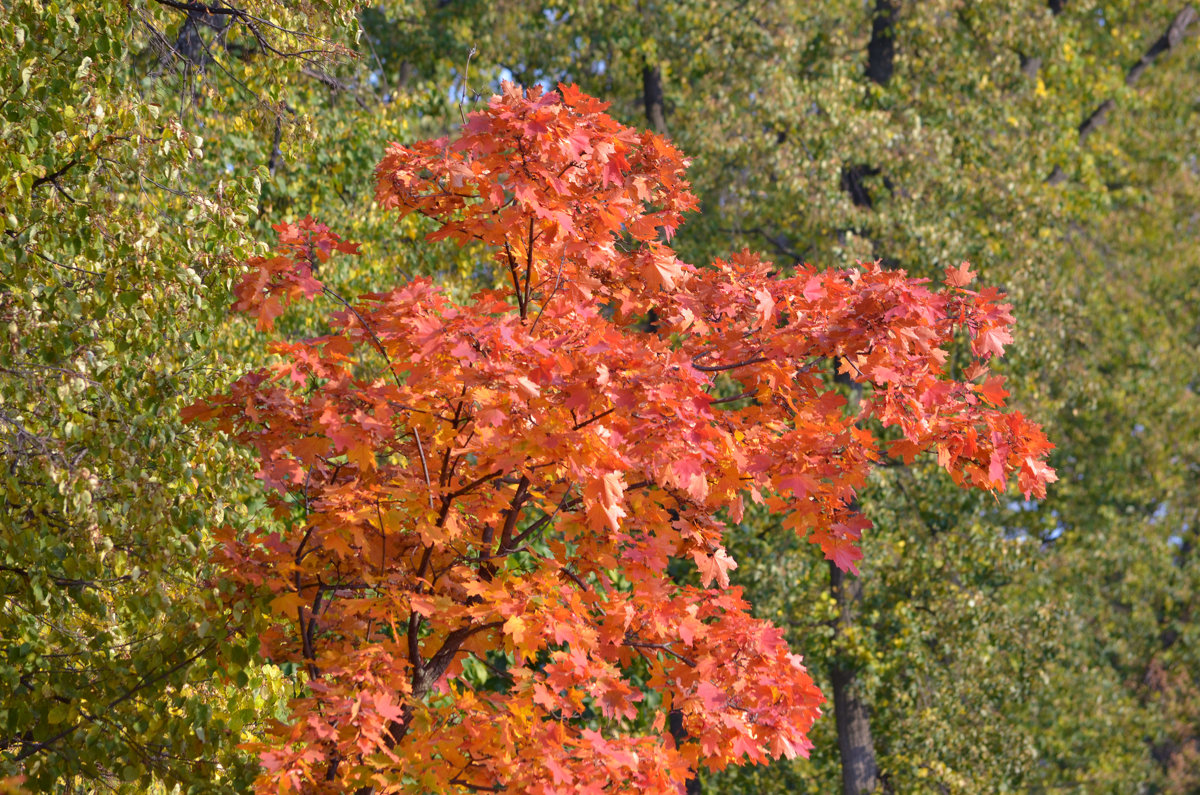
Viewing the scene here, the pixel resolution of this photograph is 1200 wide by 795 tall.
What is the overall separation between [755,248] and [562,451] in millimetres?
10438

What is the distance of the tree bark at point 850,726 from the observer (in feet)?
40.0

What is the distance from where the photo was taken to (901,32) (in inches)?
547

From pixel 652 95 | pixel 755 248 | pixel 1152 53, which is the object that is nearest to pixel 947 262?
pixel 755 248

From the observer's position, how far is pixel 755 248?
14.2 meters

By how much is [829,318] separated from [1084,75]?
51.8 ft

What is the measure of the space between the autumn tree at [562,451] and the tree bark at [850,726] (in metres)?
7.28

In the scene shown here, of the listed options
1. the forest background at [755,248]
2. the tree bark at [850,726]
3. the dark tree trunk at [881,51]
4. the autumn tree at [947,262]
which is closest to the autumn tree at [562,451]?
the forest background at [755,248]

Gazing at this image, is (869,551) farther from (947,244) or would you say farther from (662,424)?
(662,424)

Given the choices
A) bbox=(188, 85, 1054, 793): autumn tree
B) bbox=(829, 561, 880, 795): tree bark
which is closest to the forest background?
bbox=(829, 561, 880, 795): tree bark

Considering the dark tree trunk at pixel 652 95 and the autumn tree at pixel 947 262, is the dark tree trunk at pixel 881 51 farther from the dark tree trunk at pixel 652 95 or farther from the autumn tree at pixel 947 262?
the dark tree trunk at pixel 652 95

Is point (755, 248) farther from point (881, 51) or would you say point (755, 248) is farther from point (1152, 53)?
point (1152, 53)

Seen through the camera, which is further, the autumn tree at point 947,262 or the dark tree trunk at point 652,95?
the dark tree trunk at point 652,95

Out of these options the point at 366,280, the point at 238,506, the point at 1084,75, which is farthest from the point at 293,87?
the point at 1084,75

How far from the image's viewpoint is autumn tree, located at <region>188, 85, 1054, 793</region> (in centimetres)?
423
